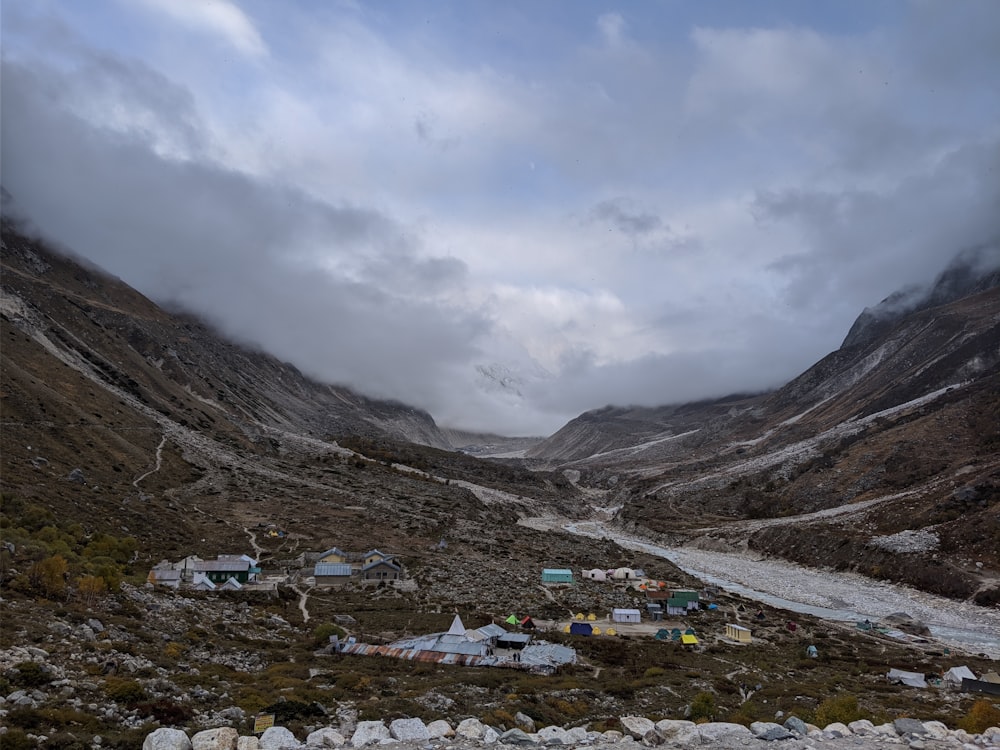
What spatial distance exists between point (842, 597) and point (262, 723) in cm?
6956

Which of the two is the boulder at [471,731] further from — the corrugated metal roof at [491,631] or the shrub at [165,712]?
the corrugated metal roof at [491,631]

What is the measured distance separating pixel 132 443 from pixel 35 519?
49.8 m

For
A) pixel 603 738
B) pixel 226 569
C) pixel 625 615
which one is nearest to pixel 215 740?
pixel 603 738

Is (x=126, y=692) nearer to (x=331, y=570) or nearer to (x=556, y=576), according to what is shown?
(x=331, y=570)

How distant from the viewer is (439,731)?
1463cm

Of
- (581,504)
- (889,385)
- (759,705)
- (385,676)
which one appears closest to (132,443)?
(385,676)

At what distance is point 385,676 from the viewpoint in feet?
80.2

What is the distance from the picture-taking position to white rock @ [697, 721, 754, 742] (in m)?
14.3

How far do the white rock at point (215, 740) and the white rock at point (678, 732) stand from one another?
9970 millimetres

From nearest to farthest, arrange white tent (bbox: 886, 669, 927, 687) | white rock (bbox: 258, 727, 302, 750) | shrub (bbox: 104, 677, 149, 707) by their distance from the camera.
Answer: white rock (bbox: 258, 727, 302, 750) → shrub (bbox: 104, 677, 149, 707) → white tent (bbox: 886, 669, 927, 687)

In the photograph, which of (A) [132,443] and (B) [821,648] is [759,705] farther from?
(A) [132,443]

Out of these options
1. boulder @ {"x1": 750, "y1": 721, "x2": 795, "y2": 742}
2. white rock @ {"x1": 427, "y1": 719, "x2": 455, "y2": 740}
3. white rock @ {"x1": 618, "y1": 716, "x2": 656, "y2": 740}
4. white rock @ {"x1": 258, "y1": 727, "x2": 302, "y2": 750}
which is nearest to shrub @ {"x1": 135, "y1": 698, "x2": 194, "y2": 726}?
white rock @ {"x1": 258, "y1": 727, "x2": 302, "y2": 750}

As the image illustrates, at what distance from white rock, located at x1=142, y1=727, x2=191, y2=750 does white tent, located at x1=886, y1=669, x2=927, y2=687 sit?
122ft

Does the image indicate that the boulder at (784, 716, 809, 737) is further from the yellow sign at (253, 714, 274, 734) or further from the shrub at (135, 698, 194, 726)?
the shrub at (135, 698, 194, 726)
